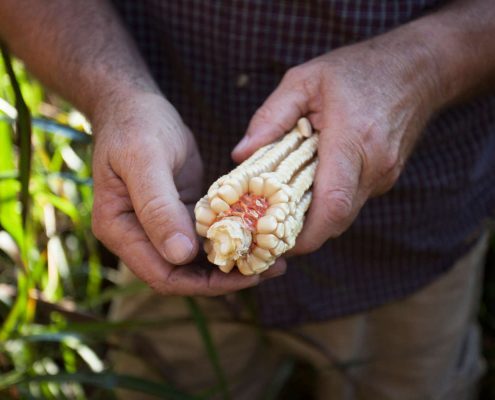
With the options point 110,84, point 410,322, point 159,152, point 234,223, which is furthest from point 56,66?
point 410,322

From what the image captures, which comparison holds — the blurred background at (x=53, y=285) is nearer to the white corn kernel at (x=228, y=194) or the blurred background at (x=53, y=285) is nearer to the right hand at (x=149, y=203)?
the right hand at (x=149, y=203)

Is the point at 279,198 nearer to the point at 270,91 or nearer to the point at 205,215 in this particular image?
the point at 205,215

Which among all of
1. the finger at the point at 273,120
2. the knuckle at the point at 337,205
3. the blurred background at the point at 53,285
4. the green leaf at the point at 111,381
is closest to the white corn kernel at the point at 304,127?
the finger at the point at 273,120

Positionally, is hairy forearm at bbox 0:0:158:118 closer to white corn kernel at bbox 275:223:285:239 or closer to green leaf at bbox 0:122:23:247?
green leaf at bbox 0:122:23:247

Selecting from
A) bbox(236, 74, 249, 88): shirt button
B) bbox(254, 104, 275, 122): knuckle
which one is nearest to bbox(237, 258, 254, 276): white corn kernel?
bbox(254, 104, 275, 122): knuckle

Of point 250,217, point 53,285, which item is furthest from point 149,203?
point 53,285
